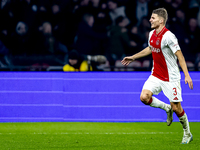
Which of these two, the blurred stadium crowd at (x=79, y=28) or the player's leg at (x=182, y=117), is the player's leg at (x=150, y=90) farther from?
the blurred stadium crowd at (x=79, y=28)

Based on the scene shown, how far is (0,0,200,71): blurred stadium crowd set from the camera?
28.9 ft

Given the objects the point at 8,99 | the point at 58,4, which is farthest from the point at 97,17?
the point at 8,99

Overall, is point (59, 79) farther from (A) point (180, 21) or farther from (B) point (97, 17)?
(A) point (180, 21)

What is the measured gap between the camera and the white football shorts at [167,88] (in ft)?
16.5

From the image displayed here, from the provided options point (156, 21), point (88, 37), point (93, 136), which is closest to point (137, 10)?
point (88, 37)

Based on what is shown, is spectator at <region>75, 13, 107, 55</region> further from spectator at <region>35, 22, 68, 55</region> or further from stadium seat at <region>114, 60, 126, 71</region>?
stadium seat at <region>114, 60, 126, 71</region>

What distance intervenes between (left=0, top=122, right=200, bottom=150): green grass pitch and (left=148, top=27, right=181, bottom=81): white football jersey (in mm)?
879

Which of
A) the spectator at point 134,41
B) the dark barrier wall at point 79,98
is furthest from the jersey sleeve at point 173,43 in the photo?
the spectator at point 134,41

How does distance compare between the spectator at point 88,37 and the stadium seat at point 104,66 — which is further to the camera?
the spectator at point 88,37

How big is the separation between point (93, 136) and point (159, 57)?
156cm

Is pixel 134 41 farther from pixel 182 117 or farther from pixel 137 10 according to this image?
pixel 182 117

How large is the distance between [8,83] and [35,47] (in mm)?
Result: 1641

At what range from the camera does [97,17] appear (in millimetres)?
8914

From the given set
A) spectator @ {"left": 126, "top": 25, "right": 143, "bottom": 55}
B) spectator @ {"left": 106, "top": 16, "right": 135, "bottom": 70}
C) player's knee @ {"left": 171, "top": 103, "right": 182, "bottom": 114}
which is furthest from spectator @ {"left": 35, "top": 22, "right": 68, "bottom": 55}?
player's knee @ {"left": 171, "top": 103, "right": 182, "bottom": 114}
